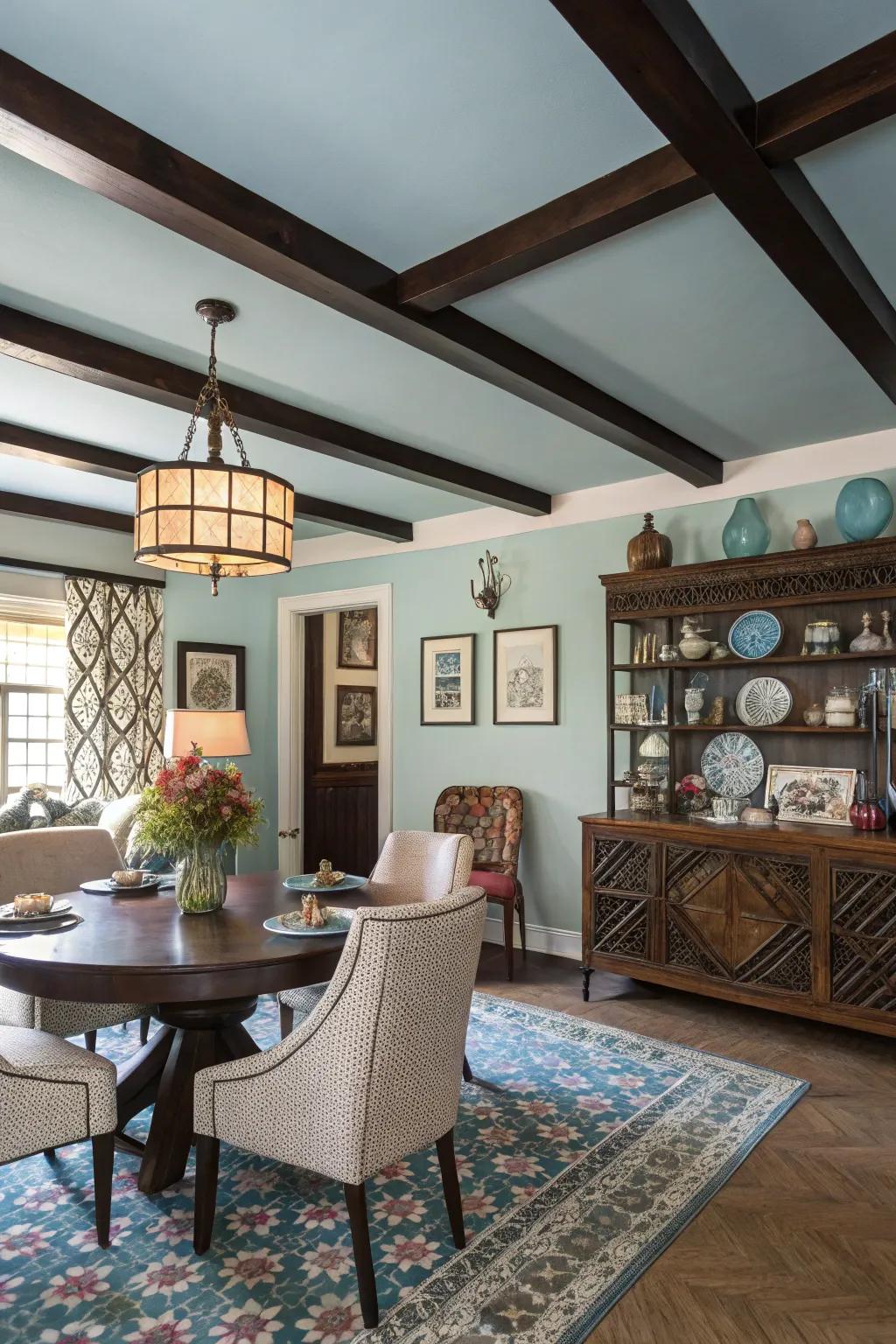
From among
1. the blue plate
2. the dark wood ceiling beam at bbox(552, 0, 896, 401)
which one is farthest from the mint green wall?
the blue plate

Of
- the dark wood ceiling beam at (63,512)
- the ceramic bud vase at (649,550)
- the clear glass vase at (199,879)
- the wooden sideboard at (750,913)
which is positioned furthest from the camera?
the dark wood ceiling beam at (63,512)

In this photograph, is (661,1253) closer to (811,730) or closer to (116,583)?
(811,730)

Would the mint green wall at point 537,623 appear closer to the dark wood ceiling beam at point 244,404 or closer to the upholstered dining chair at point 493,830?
the upholstered dining chair at point 493,830

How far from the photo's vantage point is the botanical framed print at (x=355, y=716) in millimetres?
6797

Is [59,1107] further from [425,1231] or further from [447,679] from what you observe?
[447,679]

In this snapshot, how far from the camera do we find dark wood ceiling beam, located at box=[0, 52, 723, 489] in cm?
176

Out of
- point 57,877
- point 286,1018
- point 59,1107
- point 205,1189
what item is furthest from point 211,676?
point 205,1189

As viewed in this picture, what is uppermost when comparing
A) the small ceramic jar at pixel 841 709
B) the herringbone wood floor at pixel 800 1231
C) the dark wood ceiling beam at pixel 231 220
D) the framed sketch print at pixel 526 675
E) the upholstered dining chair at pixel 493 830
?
the dark wood ceiling beam at pixel 231 220

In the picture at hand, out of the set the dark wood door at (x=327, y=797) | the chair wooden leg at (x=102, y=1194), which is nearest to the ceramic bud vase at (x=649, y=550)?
the dark wood door at (x=327, y=797)

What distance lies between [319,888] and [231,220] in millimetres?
1998

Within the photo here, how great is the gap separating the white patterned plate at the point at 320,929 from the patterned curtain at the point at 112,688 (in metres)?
3.58

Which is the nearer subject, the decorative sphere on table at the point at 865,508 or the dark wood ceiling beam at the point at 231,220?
the dark wood ceiling beam at the point at 231,220

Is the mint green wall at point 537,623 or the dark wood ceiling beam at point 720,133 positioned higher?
the dark wood ceiling beam at point 720,133

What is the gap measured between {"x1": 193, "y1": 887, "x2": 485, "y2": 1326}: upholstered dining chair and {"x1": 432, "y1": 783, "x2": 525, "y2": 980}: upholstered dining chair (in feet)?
7.78
